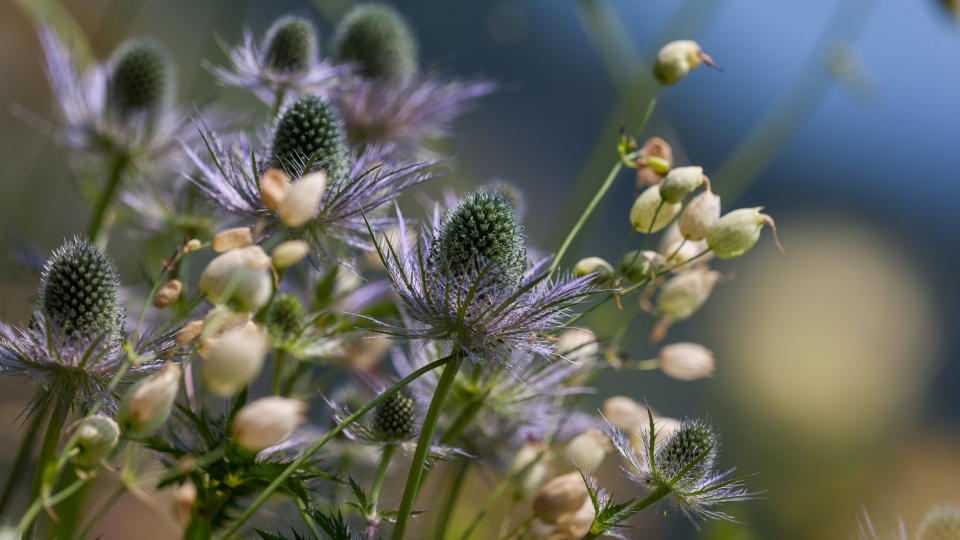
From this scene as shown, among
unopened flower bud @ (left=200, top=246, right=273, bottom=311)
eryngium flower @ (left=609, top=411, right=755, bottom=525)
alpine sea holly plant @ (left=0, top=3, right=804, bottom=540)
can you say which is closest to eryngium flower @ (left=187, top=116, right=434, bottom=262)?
alpine sea holly plant @ (left=0, top=3, right=804, bottom=540)

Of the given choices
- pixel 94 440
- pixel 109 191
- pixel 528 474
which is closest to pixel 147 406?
pixel 94 440

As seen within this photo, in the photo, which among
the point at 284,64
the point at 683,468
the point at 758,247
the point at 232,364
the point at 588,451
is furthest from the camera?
the point at 758,247

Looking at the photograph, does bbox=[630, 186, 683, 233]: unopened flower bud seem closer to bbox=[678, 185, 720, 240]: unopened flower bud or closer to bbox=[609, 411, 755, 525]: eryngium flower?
bbox=[678, 185, 720, 240]: unopened flower bud

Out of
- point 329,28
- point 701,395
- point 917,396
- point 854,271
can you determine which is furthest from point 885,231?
point 329,28

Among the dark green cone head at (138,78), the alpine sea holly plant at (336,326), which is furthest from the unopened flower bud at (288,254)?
the dark green cone head at (138,78)

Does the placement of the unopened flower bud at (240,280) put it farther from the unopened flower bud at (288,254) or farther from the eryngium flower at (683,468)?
the eryngium flower at (683,468)

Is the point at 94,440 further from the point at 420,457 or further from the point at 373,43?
the point at 373,43
